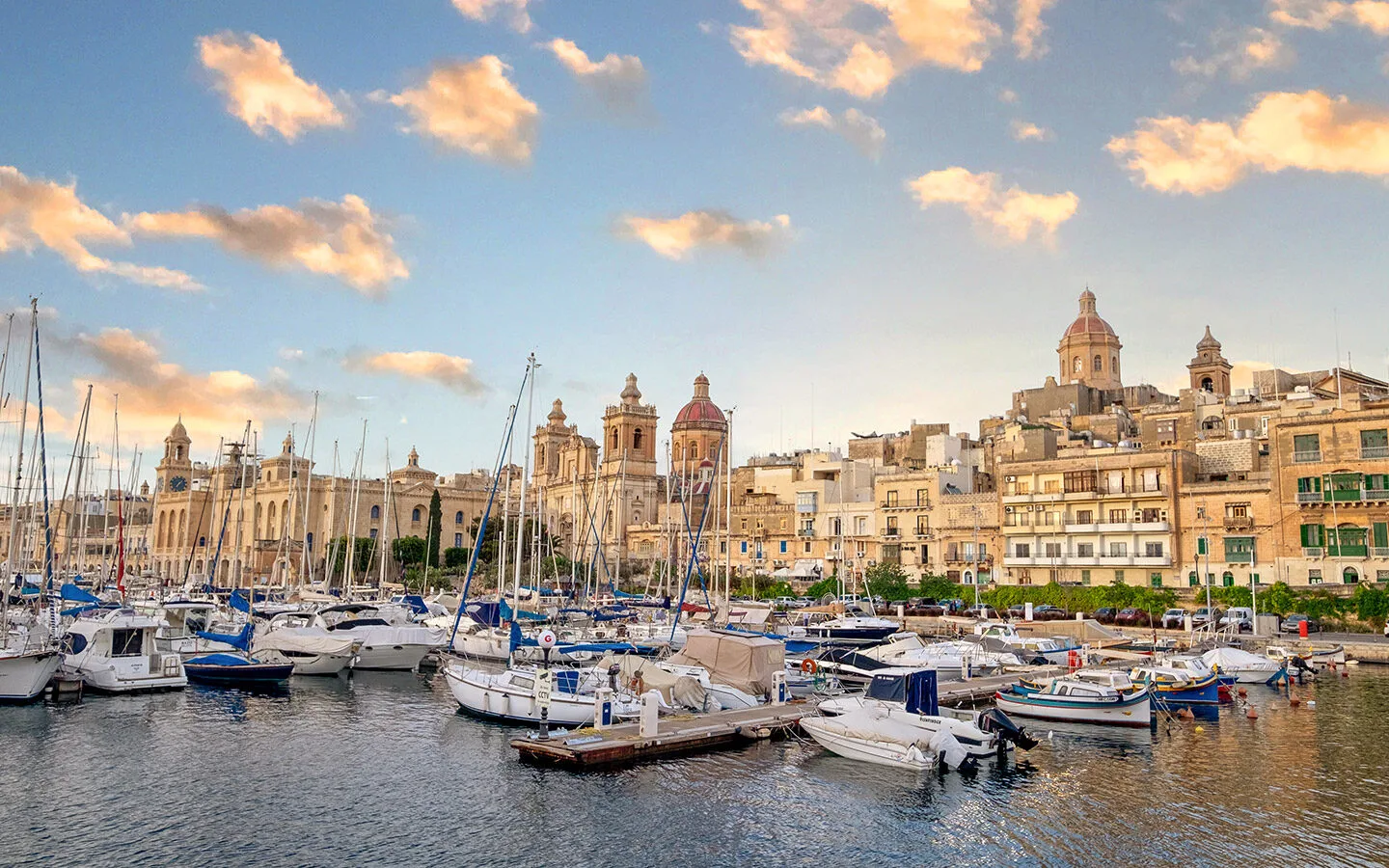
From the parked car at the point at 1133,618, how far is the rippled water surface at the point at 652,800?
70.0 ft

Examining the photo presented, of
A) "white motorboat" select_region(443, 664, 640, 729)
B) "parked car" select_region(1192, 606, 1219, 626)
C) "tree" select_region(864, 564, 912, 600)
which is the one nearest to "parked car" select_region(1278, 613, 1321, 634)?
"parked car" select_region(1192, 606, 1219, 626)

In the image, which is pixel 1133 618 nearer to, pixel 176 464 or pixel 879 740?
pixel 879 740

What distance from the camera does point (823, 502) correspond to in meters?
75.5

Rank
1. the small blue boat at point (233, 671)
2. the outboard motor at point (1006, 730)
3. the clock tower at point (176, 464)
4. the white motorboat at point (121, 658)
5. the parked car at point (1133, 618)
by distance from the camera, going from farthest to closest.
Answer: the clock tower at point (176, 464)
the parked car at point (1133, 618)
the small blue boat at point (233, 671)
the white motorboat at point (121, 658)
the outboard motor at point (1006, 730)

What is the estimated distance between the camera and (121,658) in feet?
109

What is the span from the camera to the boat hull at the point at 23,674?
1167 inches

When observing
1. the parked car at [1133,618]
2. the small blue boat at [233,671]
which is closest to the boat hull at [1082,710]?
the parked car at [1133,618]

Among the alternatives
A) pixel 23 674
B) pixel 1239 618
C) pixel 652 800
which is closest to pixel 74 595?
pixel 23 674

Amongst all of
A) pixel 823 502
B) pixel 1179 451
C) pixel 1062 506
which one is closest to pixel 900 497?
pixel 823 502

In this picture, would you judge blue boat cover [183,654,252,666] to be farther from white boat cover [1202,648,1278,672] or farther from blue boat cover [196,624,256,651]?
white boat cover [1202,648,1278,672]

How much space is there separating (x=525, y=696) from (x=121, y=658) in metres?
13.9

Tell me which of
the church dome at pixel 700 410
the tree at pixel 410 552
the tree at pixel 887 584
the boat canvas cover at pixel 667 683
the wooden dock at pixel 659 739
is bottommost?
the wooden dock at pixel 659 739

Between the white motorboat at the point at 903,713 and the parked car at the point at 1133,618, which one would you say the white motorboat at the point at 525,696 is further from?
the parked car at the point at 1133,618

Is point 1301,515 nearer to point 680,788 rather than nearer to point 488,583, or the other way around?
point 680,788
